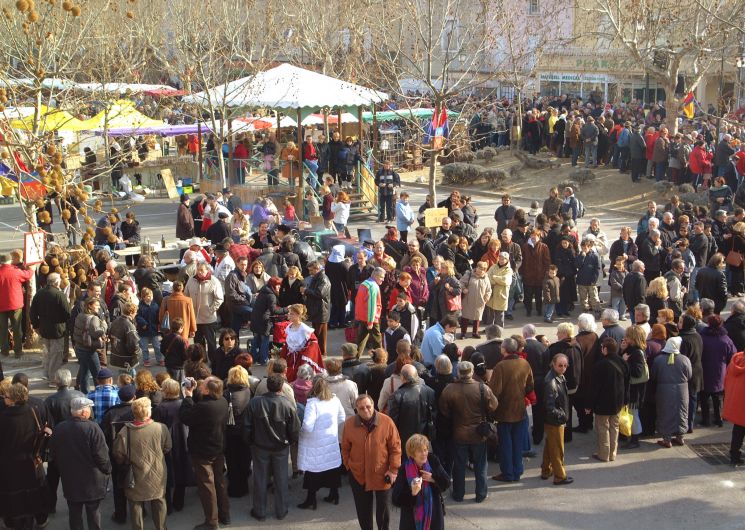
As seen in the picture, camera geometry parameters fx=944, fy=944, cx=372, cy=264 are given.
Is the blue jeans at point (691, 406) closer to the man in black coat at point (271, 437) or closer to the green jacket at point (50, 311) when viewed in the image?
the man in black coat at point (271, 437)

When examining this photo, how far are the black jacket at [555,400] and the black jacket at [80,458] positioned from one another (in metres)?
4.00

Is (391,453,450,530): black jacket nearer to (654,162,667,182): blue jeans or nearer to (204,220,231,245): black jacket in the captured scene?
(204,220,231,245): black jacket

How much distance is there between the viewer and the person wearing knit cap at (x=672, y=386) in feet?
32.0

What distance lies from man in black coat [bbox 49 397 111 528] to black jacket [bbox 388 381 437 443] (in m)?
2.51

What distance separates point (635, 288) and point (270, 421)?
704cm

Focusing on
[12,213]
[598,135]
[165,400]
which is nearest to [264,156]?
[12,213]

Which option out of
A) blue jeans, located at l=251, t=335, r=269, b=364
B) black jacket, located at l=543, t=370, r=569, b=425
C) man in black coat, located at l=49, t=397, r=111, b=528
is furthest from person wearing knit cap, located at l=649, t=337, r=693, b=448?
man in black coat, located at l=49, t=397, r=111, b=528

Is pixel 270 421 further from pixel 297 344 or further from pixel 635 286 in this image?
pixel 635 286

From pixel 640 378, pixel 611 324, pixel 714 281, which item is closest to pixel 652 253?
pixel 714 281

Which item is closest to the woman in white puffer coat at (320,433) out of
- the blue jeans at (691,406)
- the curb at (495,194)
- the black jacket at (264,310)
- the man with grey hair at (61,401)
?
the man with grey hair at (61,401)

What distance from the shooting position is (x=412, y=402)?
8.41 m

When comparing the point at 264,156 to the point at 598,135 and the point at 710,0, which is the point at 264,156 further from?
the point at 710,0

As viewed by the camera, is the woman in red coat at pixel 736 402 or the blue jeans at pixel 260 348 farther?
the blue jeans at pixel 260 348

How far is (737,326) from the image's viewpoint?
419 inches
